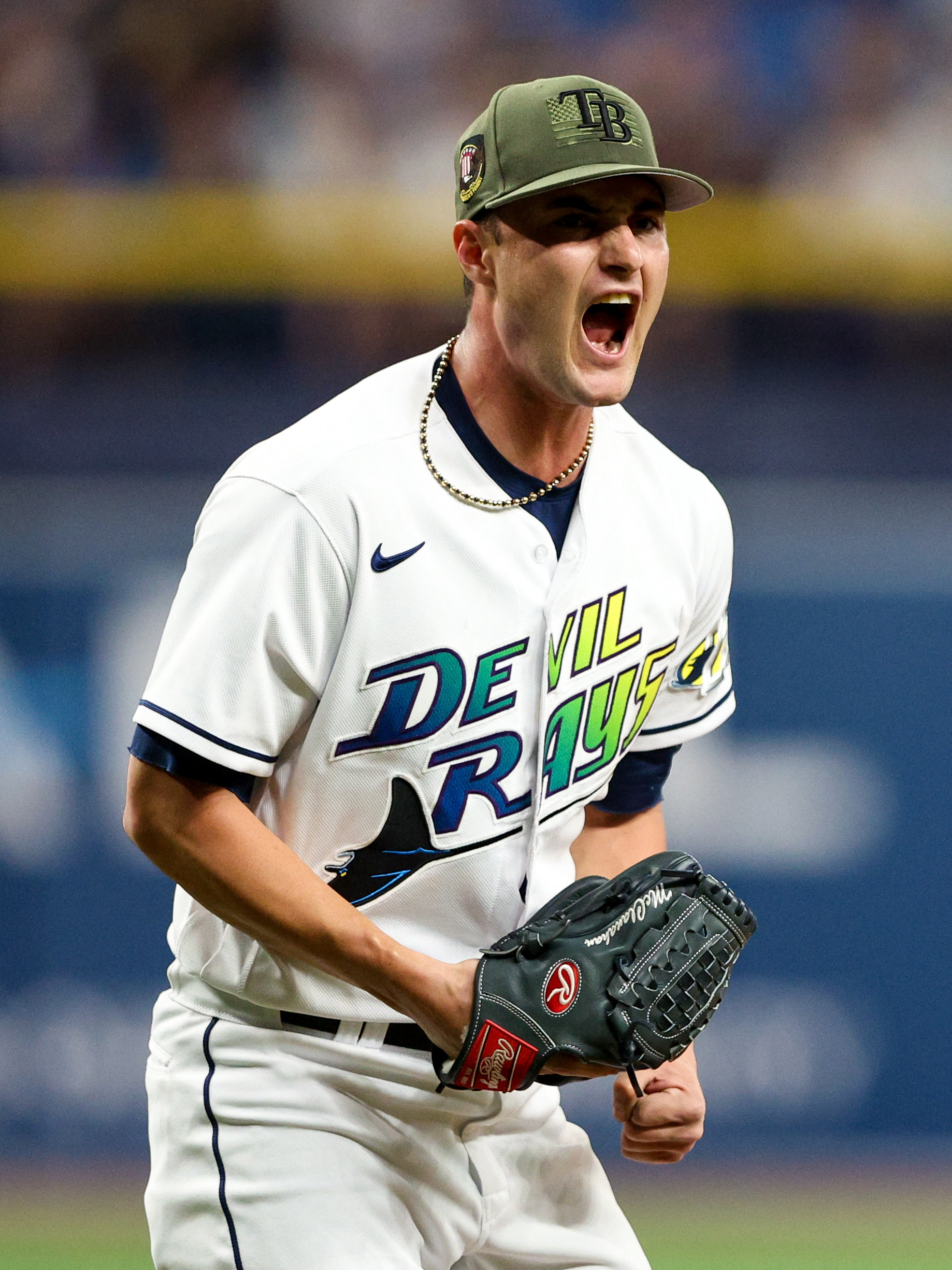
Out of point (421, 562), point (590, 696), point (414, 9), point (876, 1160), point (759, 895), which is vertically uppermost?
point (414, 9)

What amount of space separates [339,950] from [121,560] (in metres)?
3.09

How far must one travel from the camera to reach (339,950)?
6.86 ft

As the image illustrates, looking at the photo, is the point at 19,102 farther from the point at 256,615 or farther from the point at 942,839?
the point at 256,615

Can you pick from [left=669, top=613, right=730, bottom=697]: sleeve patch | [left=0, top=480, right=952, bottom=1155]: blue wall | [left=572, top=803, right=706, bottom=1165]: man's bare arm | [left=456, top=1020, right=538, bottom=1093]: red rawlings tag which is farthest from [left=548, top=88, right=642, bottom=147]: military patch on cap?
[left=0, top=480, right=952, bottom=1155]: blue wall

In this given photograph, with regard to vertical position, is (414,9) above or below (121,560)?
above

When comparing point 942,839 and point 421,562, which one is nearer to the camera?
point 421,562

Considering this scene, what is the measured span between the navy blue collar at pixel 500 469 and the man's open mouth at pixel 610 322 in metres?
0.19

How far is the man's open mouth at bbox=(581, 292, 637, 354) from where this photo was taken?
223 cm

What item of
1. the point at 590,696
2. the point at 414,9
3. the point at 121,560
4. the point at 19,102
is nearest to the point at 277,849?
the point at 590,696

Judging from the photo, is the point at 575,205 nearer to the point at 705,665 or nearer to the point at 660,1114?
the point at 705,665

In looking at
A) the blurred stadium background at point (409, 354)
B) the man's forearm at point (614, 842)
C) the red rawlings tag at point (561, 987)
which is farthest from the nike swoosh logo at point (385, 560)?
the blurred stadium background at point (409, 354)

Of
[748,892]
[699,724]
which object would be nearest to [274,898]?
[699,724]


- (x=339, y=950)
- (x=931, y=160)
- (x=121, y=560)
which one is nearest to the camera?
(x=339, y=950)

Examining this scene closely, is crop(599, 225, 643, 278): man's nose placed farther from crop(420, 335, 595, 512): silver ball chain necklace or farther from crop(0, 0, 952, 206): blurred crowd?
crop(0, 0, 952, 206): blurred crowd
